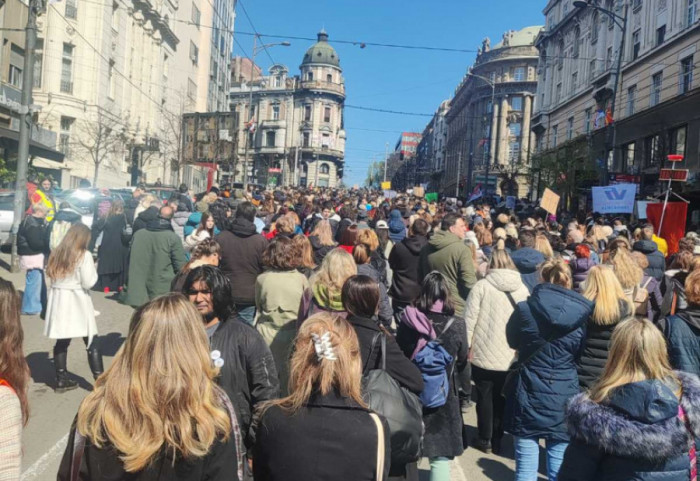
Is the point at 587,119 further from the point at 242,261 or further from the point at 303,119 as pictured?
the point at 303,119

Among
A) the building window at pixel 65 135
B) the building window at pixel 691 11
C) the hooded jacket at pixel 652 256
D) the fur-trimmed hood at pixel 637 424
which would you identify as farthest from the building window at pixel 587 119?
the fur-trimmed hood at pixel 637 424

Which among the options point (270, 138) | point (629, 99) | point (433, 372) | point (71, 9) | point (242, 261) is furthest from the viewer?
point (270, 138)

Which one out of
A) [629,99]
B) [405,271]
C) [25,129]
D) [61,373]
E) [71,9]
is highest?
[71,9]

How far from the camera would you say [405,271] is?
7723 millimetres

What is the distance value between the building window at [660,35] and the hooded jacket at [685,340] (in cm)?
2861

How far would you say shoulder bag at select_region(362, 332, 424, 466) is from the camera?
2.96m

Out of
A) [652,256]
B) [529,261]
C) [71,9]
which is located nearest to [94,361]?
[529,261]

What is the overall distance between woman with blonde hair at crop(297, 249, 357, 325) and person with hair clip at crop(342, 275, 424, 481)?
2.69ft

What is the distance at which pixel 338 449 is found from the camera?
2436 millimetres

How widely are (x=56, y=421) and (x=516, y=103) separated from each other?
8097 cm

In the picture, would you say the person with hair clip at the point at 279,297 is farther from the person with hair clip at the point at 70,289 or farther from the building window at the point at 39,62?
the building window at the point at 39,62

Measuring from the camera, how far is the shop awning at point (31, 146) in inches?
923

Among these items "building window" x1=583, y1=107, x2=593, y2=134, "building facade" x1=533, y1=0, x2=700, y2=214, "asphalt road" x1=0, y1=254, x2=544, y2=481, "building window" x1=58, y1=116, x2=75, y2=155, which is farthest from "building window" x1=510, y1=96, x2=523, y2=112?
"asphalt road" x1=0, y1=254, x2=544, y2=481

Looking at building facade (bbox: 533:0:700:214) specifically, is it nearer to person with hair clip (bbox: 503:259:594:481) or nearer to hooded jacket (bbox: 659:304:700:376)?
hooded jacket (bbox: 659:304:700:376)
